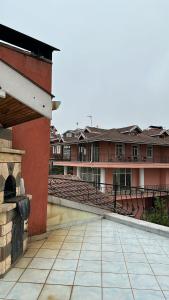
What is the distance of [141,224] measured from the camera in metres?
6.56

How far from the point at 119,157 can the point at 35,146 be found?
20501 millimetres

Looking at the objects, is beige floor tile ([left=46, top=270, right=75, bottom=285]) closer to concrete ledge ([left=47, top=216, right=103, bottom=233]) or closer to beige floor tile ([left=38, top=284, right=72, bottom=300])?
beige floor tile ([left=38, top=284, right=72, bottom=300])

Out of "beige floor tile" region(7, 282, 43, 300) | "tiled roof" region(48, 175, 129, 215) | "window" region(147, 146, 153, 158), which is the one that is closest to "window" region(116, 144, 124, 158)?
"window" region(147, 146, 153, 158)

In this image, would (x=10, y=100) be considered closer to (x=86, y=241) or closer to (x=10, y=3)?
(x=86, y=241)

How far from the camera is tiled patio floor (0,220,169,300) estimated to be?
356 centimetres

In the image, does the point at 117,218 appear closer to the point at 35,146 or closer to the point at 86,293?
the point at 35,146

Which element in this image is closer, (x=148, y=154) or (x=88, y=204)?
(x=88, y=204)

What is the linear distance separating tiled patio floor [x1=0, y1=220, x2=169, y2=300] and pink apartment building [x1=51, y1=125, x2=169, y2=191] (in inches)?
724

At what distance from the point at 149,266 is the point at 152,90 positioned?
28420mm

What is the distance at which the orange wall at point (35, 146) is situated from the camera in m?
5.38

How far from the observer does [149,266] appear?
4.41 meters

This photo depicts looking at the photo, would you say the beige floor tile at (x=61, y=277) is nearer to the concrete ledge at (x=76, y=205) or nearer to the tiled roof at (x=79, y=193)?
the concrete ledge at (x=76, y=205)

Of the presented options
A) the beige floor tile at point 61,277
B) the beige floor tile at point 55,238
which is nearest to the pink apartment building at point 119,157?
the beige floor tile at point 55,238

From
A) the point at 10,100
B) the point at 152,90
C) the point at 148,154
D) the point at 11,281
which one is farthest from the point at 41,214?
the point at 152,90
